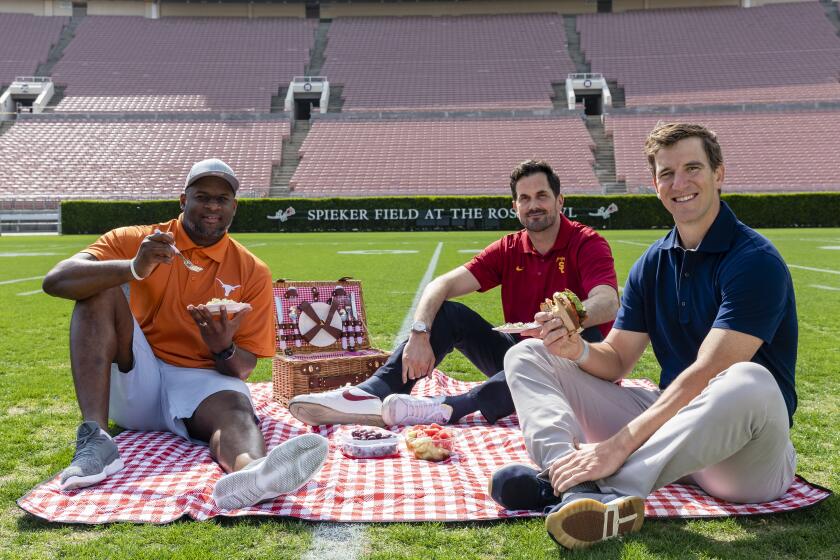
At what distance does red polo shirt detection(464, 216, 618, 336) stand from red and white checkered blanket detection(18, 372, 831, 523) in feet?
3.25

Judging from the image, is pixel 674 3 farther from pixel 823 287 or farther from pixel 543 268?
pixel 543 268

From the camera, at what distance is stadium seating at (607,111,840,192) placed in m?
30.2

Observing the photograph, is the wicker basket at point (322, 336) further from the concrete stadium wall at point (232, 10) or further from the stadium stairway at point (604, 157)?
the concrete stadium wall at point (232, 10)

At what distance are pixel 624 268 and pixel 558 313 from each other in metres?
10.0

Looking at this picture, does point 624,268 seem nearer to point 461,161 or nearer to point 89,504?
point 89,504

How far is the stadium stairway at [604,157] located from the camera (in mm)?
31656

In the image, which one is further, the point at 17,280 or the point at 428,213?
the point at 428,213

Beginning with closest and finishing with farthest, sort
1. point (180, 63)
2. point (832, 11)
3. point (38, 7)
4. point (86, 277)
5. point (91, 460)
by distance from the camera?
point (91, 460) < point (86, 277) < point (180, 63) < point (832, 11) < point (38, 7)

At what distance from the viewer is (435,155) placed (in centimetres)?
3425

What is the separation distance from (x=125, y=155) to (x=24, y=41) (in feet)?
54.7

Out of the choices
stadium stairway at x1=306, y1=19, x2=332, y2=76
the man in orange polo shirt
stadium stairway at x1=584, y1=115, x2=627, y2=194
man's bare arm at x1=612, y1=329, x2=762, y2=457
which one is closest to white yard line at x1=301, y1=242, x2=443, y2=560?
the man in orange polo shirt

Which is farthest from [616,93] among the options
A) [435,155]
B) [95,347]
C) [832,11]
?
[95,347]

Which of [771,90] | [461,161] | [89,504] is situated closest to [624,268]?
[89,504]

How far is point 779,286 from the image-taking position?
2594mm
